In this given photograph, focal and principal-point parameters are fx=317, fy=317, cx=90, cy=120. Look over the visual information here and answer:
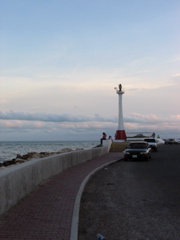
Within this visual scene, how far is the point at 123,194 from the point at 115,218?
2.88 meters

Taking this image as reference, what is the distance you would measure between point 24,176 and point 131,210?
299 centimetres

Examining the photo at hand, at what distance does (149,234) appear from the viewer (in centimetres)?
589

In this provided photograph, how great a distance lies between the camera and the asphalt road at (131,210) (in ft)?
19.7

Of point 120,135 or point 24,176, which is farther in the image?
point 120,135

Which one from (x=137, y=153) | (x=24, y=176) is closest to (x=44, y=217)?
(x=24, y=176)

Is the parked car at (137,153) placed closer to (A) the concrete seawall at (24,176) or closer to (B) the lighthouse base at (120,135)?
(A) the concrete seawall at (24,176)

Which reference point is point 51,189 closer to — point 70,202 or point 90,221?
point 70,202

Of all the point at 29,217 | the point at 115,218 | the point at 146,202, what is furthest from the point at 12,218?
the point at 146,202

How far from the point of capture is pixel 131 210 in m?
7.74

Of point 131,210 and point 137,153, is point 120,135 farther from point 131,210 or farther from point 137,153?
point 131,210

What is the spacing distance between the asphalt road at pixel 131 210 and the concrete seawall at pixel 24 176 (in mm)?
1615

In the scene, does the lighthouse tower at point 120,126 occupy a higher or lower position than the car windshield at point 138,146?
higher

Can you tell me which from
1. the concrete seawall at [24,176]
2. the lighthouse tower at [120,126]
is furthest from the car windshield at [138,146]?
the lighthouse tower at [120,126]

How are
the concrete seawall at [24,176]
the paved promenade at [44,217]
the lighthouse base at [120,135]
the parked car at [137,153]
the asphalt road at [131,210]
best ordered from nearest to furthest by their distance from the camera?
the paved promenade at [44,217], the asphalt road at [131,210], the concrete seawall at [24,176], the parked car at [137,153], the lighthouse base at [120,135]
